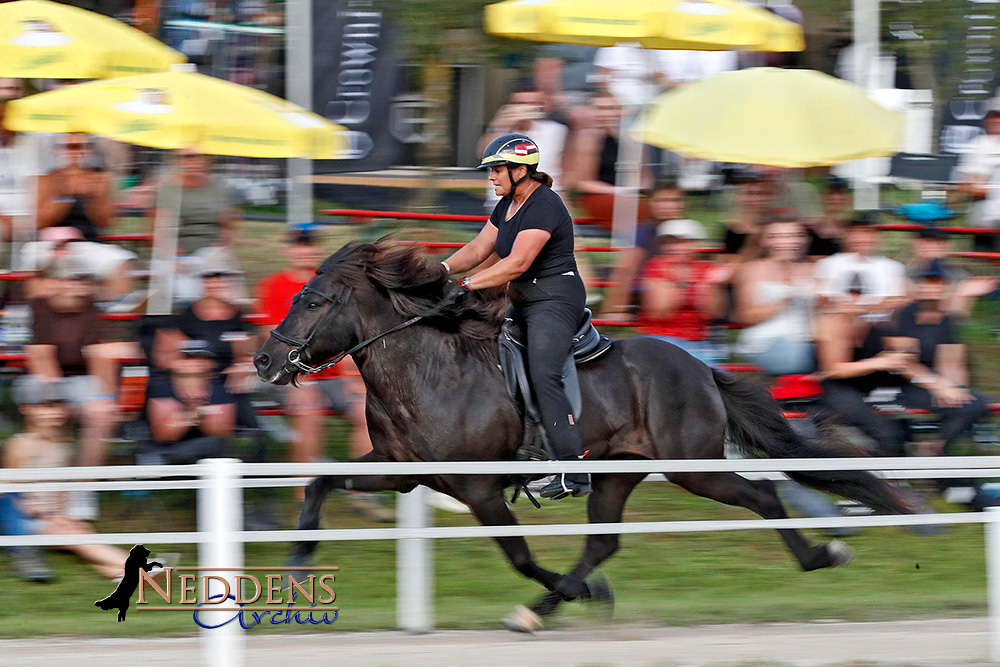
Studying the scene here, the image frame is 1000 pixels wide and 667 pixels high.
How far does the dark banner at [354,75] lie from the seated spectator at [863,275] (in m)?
3.98

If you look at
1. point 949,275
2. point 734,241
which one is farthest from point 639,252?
point 949,275

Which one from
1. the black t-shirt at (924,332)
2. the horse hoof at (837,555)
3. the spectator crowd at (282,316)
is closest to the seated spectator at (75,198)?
the spectator crowd at (282,316)

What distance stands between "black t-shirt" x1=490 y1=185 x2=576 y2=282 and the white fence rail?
44.7 inches

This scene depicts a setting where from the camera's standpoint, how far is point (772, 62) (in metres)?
12.6

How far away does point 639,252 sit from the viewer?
29.1ft

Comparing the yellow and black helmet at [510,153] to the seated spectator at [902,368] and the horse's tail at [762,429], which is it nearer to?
the horse's tail at [762,429]

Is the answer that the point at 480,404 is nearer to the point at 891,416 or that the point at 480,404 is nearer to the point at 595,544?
the point at 595,544

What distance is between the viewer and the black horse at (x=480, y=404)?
6.19 meters

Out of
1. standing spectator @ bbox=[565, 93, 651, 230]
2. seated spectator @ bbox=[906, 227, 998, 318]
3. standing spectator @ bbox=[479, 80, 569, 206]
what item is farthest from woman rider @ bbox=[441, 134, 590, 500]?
standing spectator @ bbox=[565, 93, 651, 230]

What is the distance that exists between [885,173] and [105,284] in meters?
7.64

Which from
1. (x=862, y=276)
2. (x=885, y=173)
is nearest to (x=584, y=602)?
(x=862, y=276)

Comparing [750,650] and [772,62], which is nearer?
[750,650]

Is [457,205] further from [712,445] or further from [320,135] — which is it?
[712,445]

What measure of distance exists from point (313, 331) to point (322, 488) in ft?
2.47
